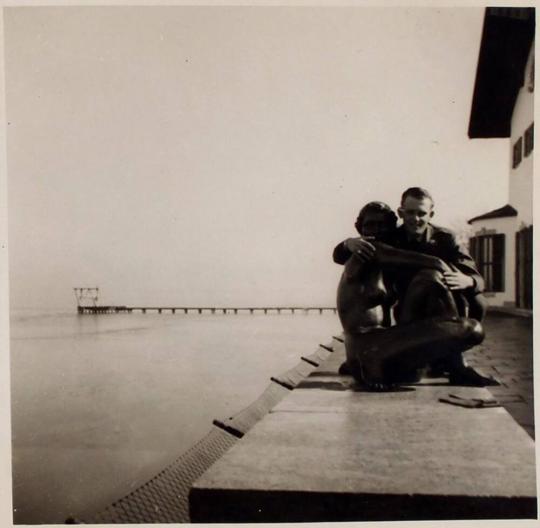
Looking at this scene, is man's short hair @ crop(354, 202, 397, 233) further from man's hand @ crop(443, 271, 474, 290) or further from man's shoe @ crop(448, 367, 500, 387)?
man's shoe @ crop(448, 367, 500, 387)

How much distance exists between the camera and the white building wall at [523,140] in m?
8.05

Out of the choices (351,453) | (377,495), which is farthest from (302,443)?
(377,495)

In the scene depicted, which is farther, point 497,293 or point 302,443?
point 497,293

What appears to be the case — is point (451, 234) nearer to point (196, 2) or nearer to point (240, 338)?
point (196, 2)

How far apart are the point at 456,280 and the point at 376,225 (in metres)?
0.43

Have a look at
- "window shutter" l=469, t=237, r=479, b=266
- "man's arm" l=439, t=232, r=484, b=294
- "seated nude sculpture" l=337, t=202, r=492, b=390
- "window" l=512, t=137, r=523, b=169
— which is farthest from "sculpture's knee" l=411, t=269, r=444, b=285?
"window shutter" l=469, t=237, r=479, b=266

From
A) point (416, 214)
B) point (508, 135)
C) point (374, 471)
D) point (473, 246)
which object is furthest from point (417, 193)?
point (473, 246)

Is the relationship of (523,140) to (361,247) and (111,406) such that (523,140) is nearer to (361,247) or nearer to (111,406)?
(361,247)

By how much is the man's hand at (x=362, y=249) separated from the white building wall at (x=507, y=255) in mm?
8713

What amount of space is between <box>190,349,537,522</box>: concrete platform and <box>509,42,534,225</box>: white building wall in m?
6.66

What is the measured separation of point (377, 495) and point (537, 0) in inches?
106

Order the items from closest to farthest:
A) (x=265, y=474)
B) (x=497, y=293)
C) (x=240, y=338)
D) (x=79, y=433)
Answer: (x=265, y=474), (x=79, y=433), (x=497, y=293), (x=240, y=338)

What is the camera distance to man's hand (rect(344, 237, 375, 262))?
2.48m

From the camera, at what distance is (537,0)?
292cm
